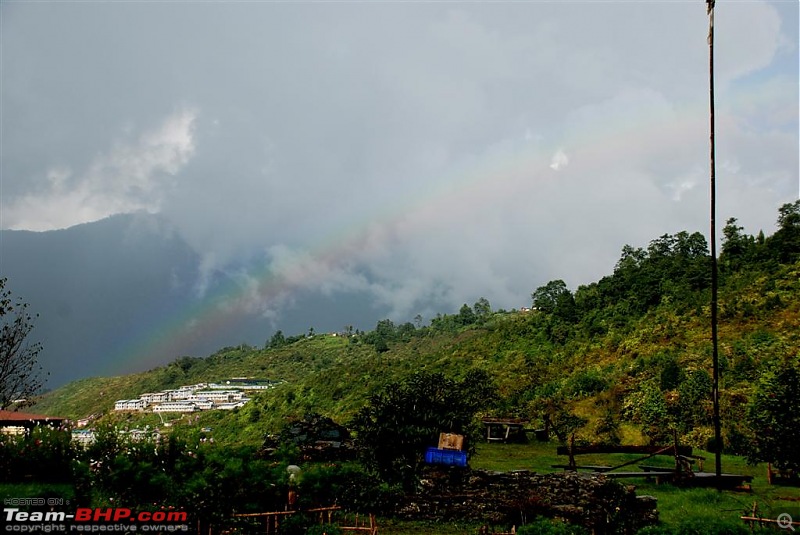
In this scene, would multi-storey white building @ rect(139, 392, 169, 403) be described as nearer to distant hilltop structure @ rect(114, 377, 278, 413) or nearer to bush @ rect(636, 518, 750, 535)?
distant hilltop structure @ rect(114, 377, 278, 413)

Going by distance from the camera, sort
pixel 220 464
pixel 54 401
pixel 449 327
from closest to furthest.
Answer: pixel 220 464 < pixel 449 327 < pixel 54 401

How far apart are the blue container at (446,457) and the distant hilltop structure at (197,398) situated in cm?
8409

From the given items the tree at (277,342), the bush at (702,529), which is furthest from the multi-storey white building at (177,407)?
the bush at (702,529)

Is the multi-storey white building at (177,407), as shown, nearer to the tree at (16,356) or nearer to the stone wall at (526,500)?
the tree at (16,356)

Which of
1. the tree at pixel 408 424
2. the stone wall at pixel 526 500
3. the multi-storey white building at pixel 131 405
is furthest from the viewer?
the multi-storey white building at pixel 131 405

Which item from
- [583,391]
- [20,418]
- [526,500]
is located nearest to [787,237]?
[583,391]

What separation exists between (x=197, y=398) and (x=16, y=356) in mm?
81817

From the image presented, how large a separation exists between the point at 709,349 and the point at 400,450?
1164 inches

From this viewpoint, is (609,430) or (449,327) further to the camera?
(449,327)

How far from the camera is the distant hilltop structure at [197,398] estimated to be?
338 feet

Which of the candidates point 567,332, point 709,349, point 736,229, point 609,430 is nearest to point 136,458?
point 609,430

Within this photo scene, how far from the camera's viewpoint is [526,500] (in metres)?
16.2

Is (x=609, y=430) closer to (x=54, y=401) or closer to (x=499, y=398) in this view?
(x=499, y=398)

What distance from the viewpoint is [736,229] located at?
64.9m
